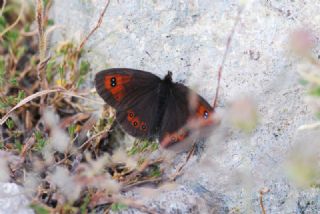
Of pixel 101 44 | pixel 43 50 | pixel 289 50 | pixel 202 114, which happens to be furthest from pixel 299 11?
pixel 43 50

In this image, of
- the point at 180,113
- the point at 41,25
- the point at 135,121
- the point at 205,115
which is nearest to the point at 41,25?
the point at 41,25

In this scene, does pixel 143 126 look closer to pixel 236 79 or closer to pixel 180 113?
pixel 180 113

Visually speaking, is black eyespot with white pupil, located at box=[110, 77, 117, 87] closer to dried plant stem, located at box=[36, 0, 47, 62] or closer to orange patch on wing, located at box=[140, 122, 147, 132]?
orange patch on wing, located at box=[140, 122, 147, 132]

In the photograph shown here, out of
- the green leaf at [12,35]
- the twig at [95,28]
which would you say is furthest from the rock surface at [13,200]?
the green leaf at [12,35]

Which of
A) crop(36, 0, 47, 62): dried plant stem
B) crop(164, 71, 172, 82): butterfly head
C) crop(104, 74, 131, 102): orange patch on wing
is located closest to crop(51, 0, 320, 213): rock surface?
crop(164, 71, 172, 82): butterfly head

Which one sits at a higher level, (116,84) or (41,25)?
(41,25)

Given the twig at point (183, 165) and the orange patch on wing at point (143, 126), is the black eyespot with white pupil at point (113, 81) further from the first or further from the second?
the twig at point (183, 165)
